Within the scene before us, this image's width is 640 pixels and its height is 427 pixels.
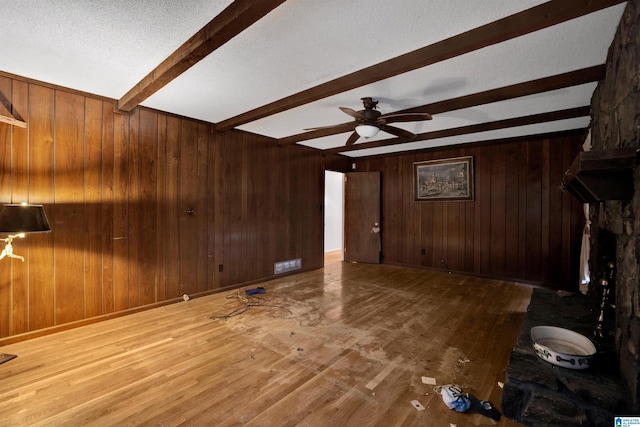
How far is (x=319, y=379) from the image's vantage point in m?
1.98

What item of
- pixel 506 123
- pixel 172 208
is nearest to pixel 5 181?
pixel 172 208

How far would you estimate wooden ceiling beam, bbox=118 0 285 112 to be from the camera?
1525 millimetres

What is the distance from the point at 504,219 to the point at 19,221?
613 cm

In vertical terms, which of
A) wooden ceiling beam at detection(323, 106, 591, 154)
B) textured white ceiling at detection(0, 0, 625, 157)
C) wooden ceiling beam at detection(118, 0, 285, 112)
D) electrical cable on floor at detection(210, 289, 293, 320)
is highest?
textured white ceiling at detection(0, 0, 625, 157)

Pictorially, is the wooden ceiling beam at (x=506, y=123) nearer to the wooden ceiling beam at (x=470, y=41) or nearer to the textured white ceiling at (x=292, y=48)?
the textured white ceiling at (x=292, y=48)

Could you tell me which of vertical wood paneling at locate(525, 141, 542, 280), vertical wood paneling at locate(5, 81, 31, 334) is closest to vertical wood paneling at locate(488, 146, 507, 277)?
vertical wood paneling at locate(525, 141, 542, 280)

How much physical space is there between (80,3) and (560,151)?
5.82m

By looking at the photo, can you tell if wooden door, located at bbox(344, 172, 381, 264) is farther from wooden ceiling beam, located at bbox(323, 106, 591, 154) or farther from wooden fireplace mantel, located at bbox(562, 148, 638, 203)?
wooden fireplace mantel, located at bbox(562, 148, 638, 203)

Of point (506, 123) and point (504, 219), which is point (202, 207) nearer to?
point (506, 123)

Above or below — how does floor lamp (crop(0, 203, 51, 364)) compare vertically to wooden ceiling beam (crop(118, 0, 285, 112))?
below

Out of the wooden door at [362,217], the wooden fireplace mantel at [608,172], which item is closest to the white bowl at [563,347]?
the wooden fireplace mantel at [608,172]

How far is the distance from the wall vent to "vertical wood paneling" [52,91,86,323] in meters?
2.62

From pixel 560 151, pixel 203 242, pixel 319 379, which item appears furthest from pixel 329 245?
pixel 319 379

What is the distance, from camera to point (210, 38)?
1.77m
